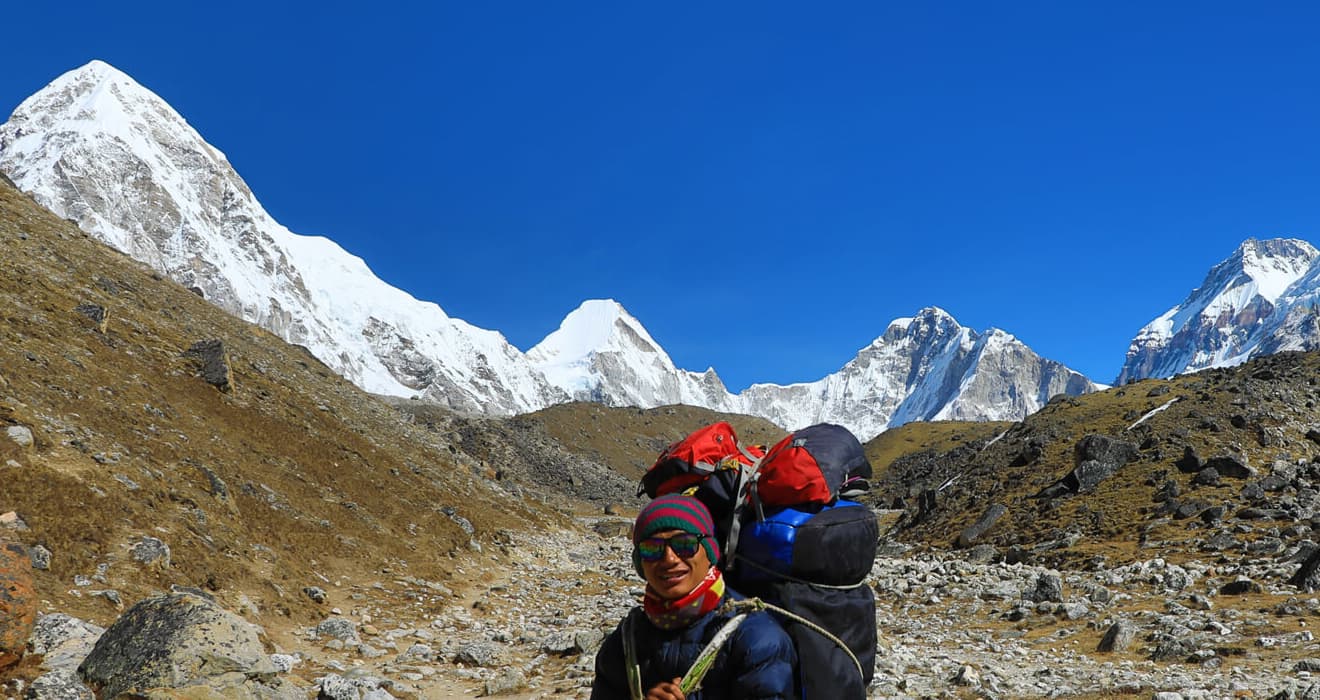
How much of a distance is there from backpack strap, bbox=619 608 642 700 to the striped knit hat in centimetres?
45

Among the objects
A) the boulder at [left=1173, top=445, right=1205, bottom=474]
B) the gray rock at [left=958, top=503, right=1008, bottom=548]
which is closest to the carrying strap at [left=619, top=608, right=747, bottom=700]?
the gray rock at [left=958, top=503, right=1008, bottom=548]

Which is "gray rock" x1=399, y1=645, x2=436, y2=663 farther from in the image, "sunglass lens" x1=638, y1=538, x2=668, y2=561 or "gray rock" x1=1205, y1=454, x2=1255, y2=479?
"gray rock" x1=1205, y1=454, x2=1255, y2=479

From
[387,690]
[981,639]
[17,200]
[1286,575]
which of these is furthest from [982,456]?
[17,200]

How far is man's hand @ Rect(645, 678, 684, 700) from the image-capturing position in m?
4.09

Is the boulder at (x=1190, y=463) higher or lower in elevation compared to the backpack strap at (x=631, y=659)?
higher

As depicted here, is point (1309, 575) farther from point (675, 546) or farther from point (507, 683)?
point (675, 546)

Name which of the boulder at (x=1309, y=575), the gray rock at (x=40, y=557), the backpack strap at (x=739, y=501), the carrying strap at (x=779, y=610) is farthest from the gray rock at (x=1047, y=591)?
the gray rock at (x=40, y=557)

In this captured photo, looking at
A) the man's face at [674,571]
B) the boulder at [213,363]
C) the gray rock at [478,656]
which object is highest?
the boulder at [213,363]

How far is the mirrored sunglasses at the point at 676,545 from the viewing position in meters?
4.26

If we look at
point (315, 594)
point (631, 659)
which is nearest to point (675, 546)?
point (631, 659)

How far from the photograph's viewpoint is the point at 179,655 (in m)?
8.41

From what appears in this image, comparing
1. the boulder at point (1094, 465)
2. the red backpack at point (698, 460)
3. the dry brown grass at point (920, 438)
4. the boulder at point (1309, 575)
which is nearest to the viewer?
the red backpack at point (698, 460)

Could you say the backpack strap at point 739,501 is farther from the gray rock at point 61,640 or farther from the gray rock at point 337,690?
the gray rock at point 61,640

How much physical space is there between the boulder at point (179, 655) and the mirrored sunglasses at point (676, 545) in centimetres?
688
